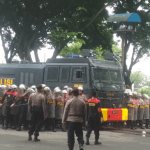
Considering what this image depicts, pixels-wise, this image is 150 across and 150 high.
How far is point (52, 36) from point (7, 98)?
43.0 ft

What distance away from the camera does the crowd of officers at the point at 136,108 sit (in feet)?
78.2

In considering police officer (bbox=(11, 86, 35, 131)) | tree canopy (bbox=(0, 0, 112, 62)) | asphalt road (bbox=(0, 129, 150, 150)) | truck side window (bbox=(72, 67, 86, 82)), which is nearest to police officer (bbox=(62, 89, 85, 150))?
asphalt road (bbox=(0, 129, 150, 150))

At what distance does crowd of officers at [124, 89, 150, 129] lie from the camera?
2384 cm

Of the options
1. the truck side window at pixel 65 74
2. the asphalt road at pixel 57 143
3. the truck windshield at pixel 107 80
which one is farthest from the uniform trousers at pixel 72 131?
the truck side window at pixel 65 74

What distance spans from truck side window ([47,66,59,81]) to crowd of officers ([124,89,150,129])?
140 inches

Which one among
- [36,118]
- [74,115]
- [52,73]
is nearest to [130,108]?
[52,73]

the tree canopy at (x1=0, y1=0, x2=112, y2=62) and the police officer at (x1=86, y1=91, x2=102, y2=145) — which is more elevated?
the tree canopy at (x1=0, y1=0, x2=112, y2=62)

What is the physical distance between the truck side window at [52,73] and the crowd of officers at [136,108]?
11.7 feet

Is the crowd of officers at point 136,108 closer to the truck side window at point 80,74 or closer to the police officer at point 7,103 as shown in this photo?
the truck side window at point 80,74

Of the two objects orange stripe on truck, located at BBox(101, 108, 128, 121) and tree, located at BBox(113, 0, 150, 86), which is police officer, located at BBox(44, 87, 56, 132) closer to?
orange stripe on truck, located at BBox(101, 108, 128, 121)

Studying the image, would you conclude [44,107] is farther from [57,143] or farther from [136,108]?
[136,108]

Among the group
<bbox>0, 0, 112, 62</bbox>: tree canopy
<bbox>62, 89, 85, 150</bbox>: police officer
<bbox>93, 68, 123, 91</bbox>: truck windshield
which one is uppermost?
<bbox>0, 0, 112, 62</bbox>: tree canopy

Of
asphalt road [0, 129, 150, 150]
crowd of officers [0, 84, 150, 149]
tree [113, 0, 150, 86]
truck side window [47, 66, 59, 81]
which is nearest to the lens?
asphalt road [0, 129, 150, 150]

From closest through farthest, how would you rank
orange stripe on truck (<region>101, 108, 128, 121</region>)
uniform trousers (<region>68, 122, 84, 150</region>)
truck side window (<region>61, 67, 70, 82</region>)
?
uniform trousers (<region>68, 122, 84, 150</region>)
orange stripe on truck (<region>101, 108, 128, 121</region>)
truck side window (<region>61, 67, 70, 82</region>)
